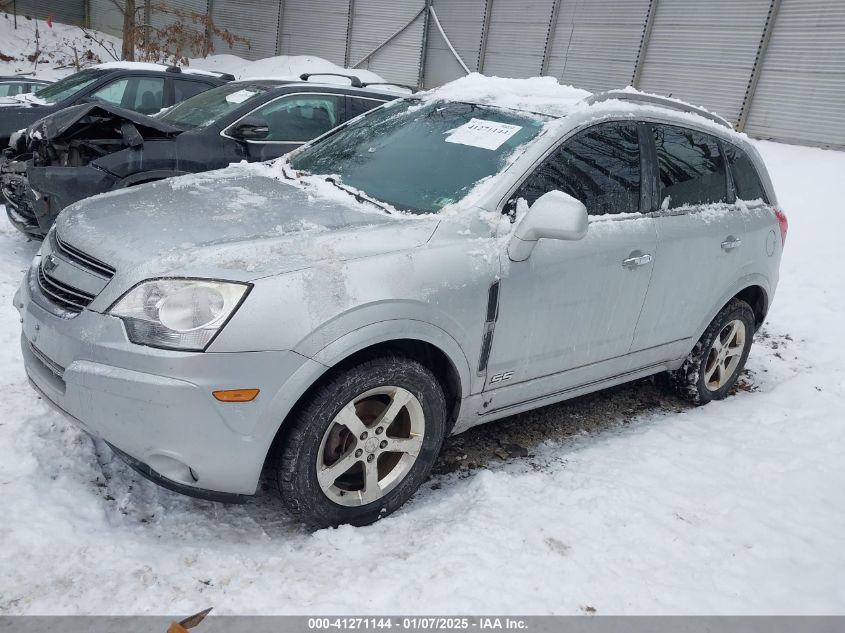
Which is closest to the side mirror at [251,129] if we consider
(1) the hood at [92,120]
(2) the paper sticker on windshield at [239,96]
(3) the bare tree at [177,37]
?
(2) the paper sticker on windshield at [239,96]

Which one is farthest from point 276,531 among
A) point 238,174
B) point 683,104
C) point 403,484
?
point 683,104

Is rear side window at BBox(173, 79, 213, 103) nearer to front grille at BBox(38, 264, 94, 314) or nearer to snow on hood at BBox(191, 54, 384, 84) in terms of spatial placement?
front grille at BBox(38, 264, 94, 314)

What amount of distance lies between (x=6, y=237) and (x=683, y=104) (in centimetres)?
573

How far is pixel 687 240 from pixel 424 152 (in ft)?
5.23

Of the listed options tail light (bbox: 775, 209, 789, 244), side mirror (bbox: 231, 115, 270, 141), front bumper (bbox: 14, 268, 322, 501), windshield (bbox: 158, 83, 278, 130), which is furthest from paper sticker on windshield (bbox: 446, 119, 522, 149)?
windshield (bbox: 158, 83, 278, 130)

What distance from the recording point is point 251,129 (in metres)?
5.76

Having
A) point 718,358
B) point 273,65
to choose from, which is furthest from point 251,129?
point 273,65

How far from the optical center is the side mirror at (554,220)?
2.79 m

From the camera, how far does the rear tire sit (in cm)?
432

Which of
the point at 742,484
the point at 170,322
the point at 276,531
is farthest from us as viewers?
the point at 742,484

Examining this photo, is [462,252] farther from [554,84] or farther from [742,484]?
[742,484]

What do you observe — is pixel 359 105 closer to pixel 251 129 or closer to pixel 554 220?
pixel 251 129

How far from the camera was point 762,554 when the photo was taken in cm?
288

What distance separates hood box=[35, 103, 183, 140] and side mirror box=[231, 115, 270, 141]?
1.61 ft
